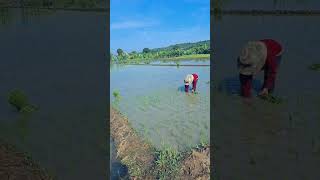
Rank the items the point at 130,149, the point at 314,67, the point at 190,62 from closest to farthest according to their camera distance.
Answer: the point at 130,149
the point at 314,67
the point at 190,62

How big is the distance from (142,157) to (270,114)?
5.62ft

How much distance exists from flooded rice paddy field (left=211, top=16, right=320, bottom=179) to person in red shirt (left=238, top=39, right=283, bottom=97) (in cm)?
16

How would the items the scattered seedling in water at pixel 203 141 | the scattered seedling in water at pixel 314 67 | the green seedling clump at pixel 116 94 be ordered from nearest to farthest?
the scattered seedling in water at pixel 203 141, the green seedling clump at pixel 116 94, the scattered seedling in water at pixel 314 67

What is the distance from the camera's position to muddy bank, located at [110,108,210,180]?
432 centimetres
